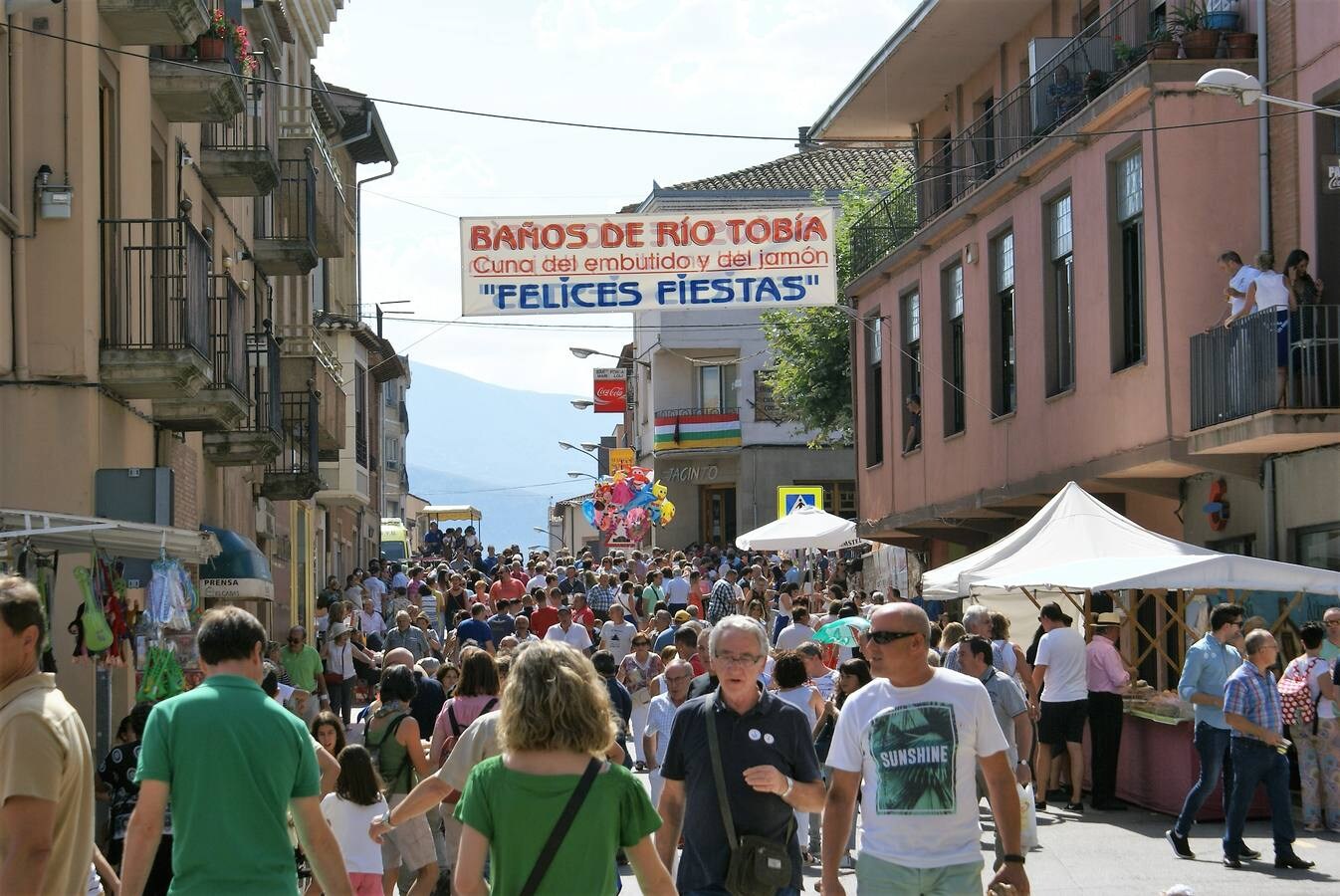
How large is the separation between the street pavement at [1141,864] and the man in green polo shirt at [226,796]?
5544 millimetres

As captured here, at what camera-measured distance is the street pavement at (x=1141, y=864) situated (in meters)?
12.9

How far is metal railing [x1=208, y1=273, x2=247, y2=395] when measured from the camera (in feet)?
66.1

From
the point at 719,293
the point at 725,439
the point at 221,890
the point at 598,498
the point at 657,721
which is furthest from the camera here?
the point at 725,439

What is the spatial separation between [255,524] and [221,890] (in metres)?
23.7

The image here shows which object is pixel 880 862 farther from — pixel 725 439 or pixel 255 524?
pixel 725 439

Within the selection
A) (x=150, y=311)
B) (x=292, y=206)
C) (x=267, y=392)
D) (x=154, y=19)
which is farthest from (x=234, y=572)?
(x=292, y=206)

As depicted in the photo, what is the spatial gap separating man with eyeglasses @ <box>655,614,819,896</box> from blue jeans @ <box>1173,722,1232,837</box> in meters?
6.84

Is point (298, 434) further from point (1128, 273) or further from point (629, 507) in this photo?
point (629, 507)

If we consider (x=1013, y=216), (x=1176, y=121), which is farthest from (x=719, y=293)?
(x=1176, y=121)

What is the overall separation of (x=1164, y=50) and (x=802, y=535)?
1181 cm

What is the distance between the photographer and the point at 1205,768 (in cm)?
1419

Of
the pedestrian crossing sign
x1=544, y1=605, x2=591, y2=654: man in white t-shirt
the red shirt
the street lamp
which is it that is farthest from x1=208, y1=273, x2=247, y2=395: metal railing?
the pedestrian crossing sign

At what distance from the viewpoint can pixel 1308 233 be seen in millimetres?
19578

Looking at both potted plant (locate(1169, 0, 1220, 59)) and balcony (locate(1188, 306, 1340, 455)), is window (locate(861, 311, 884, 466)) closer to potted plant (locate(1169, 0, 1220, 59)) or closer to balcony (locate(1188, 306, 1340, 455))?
potted plant (locate(1169, 0, 1220, 59))
